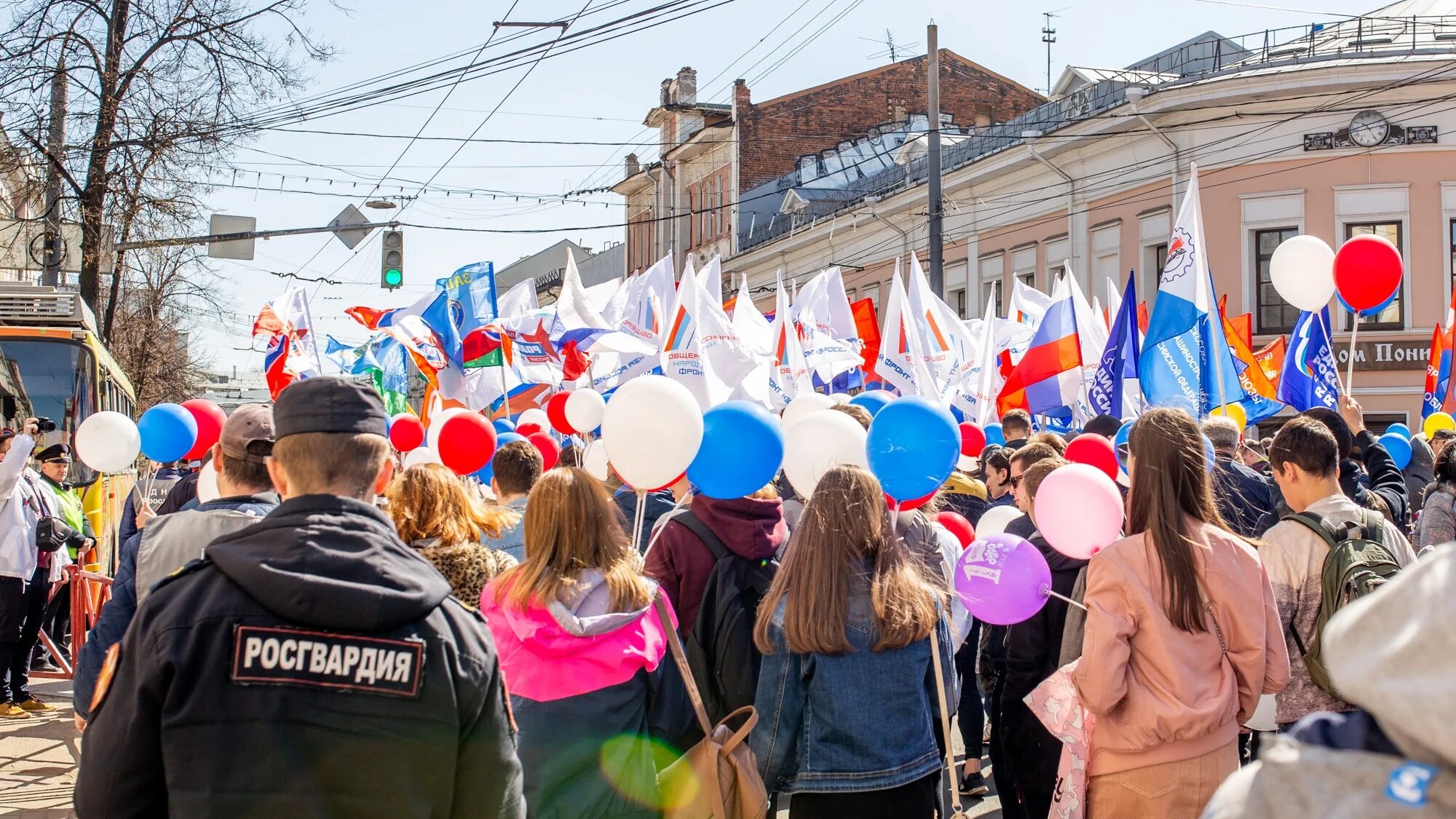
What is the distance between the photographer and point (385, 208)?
922 inches

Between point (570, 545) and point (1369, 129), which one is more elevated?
point (1369, 129)

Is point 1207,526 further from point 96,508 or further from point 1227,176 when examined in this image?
point 1227,176

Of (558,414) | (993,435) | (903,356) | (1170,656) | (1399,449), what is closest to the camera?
(1170,656)

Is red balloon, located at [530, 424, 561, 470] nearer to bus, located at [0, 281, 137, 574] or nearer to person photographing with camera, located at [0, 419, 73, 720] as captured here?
person photographing with camera, located at [0, 419, 73, 720]

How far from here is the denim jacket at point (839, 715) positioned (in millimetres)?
3926

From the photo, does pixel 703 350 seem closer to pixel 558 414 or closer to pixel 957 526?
pixel 558 414

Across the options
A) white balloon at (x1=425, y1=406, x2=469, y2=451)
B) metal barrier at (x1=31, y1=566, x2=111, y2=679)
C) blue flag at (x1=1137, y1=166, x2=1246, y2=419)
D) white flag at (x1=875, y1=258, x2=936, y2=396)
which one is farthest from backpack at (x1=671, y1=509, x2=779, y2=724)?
white flag at (x1=875, y1=258, x2=936, y2=396)

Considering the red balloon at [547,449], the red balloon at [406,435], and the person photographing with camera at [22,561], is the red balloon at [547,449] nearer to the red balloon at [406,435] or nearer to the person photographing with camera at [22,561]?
the red balloon at [406,435]

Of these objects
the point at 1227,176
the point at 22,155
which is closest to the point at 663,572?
the point at 22,155

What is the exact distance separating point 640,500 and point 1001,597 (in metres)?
1.48

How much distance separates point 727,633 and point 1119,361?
715 cm

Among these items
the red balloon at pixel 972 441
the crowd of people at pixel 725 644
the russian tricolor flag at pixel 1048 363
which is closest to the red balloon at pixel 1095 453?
the crowd of people at pixel 725 644

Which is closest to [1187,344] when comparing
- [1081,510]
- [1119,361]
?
[1119,361]

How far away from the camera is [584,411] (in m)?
11.1
